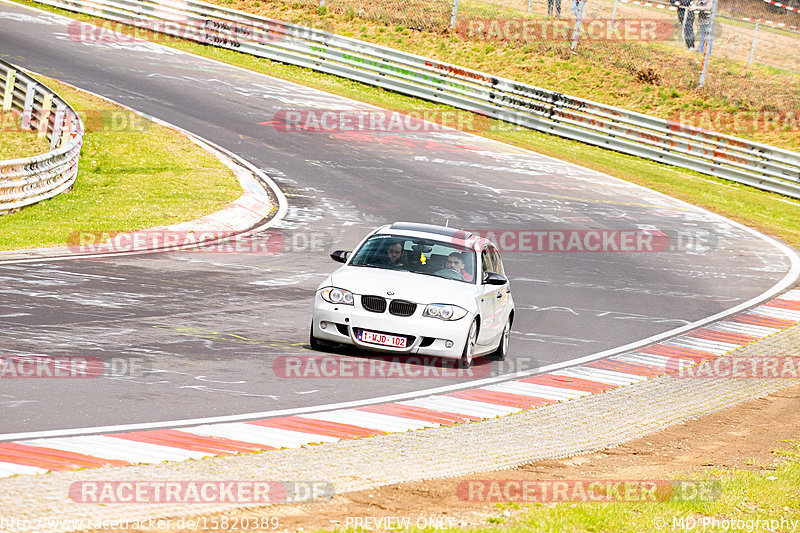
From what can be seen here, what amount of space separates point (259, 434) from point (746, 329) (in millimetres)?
10346

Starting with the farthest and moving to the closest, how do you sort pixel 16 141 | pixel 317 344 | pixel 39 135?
pixel 39 135
pixel 16 141
pixel 317 344

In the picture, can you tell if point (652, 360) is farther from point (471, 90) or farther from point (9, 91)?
point (471, 90)

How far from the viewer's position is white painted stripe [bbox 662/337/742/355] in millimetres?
15398

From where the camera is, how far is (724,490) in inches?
341

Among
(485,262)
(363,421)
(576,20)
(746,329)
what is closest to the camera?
(363,421)

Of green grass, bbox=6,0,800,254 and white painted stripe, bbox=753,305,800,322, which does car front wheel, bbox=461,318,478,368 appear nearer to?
white painted stripe, bbox=753,305,800,322

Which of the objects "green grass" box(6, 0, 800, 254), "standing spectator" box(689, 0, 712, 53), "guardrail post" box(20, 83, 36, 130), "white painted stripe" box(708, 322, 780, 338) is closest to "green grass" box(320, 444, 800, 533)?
"white painted stripe" box(708, 322, 780, 338)

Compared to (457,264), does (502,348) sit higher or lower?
lower

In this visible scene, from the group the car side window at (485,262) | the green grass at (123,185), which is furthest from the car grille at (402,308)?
the green grass at (123,185)

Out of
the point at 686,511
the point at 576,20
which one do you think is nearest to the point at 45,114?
the point at 576,20

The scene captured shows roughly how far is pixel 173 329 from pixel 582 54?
28830mm

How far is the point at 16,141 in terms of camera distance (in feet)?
85.7

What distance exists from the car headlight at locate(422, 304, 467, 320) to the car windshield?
807mm

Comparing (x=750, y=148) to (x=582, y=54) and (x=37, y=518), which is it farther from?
(x=37, y=518)
